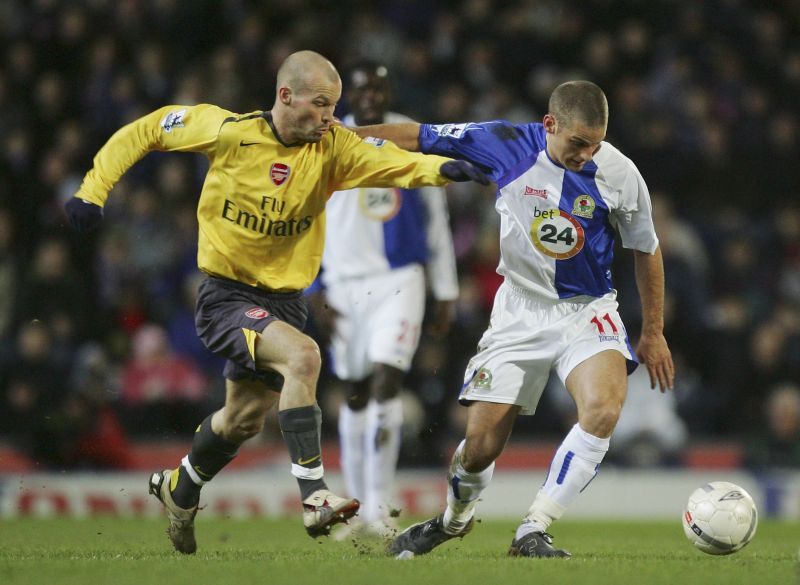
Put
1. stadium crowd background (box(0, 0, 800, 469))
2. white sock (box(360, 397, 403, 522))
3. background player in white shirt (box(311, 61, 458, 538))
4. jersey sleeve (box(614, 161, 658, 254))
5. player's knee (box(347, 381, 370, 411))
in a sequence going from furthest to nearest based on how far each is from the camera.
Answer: stadium crowd background (box(0, 0, 800, 469))
player's knee (box(347, 381, 370, 411))
background player in white shirt (box(311, 61, 458, 538))
white sock (box(360, 397, 403, 522))
jersey sleeve (box(614, 161, 658, 254))

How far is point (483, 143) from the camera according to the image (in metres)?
6.71

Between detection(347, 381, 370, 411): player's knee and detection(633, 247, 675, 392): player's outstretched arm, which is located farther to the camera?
detection(347, 381, 370, 411): player's knee

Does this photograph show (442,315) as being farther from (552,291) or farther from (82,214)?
(82,214)

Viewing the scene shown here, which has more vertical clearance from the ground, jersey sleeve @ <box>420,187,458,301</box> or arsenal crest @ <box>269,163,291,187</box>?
arsenal crest @ <box>269,163,291,187</box>

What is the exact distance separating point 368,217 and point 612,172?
280cm

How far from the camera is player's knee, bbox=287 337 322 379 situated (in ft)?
19.8

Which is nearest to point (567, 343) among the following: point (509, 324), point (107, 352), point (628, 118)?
point (509, 324)

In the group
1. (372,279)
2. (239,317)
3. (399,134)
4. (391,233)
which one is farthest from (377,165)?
(372,279)

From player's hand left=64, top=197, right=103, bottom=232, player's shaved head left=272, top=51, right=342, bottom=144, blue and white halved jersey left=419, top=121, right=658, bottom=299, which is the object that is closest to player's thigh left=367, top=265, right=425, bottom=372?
blue and white halved jersey left=419, top=121, right=658, bottom=299

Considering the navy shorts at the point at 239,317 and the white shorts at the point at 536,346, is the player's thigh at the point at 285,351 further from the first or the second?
the white shorts at the point at 536,346

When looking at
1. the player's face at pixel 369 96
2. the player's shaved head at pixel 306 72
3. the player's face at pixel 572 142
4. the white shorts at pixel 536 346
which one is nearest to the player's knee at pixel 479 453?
the white shorts at pixel 536 346

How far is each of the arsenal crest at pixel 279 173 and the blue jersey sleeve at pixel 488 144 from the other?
0.75 metres

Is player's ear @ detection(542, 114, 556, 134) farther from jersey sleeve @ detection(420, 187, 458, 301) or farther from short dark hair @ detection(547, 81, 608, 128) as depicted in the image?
jersey sleeve @ detection(420, 187, 458, 301)

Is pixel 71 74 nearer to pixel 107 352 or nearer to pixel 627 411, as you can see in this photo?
pixel 107 352
